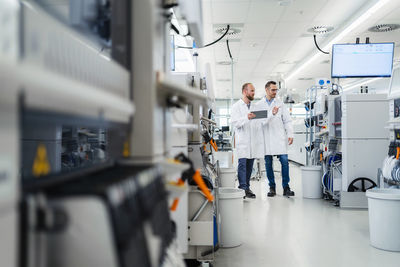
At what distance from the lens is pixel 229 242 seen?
8.37 feet

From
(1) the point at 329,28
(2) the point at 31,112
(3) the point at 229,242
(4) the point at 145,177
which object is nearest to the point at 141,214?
(4) the point at 145,177

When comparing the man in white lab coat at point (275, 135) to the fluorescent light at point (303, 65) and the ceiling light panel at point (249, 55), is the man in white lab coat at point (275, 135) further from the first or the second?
the fluorescent light at point (303, 65)

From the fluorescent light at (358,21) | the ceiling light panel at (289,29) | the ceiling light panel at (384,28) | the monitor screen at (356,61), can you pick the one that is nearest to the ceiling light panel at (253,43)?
the ceiling light panel at (289,29)

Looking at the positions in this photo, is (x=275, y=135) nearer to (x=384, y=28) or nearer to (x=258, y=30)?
(x=258, y=30)

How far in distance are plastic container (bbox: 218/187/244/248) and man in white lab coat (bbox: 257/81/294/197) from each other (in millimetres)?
2096

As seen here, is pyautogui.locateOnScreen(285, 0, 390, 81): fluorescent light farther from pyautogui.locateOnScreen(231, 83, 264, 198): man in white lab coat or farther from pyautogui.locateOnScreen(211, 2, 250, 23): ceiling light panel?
pyautogui.locateOnScreen(231, 83, 264, 198): man in white lab coat

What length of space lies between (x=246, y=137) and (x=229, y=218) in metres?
2.16

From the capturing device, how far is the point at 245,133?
15.1 feet

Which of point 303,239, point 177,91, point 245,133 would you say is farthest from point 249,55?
point 177,91

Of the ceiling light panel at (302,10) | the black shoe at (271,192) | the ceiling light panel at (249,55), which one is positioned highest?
the ceiling light panel at (249,55)

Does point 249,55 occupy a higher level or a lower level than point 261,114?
higher

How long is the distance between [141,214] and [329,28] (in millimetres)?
6817

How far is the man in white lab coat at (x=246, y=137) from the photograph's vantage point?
4461 millimetres

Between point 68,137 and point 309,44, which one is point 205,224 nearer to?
point 68,137
